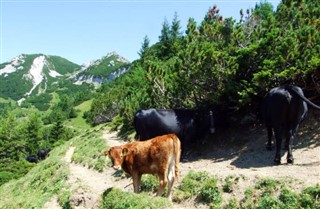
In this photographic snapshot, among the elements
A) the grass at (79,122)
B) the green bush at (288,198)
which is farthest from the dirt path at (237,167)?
Result: the grass at (79,122)

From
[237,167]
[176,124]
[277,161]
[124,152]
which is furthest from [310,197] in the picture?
[176,124]

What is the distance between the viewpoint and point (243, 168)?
1168cm

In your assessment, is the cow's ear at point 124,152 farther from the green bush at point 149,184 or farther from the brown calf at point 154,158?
the green bush at point 149,184

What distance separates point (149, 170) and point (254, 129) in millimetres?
7800

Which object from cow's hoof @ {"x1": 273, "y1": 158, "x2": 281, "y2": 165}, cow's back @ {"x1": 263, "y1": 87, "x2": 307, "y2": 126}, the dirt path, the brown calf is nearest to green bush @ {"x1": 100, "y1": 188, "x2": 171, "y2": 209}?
the brown calf

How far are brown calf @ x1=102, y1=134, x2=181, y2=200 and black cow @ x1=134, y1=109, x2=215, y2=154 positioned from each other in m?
5.41

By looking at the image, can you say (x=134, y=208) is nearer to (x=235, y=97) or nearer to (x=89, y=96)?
(x=235, y=97)

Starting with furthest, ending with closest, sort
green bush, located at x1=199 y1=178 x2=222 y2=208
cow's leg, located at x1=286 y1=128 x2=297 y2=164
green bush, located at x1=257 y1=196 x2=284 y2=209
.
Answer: cow's leg, located at x1=286 y1=128 x2=297 y2=164 < green bush, located at x1=199 y1=178 x2=222 y2=208 < green bush, located at x1=257 y1=196 x2=284 y2=209

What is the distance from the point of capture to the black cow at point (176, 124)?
15.3 meters

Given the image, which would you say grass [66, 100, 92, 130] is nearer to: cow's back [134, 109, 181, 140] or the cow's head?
cow's back [134, 109, 181, 140]

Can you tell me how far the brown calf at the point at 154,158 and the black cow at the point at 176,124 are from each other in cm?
541

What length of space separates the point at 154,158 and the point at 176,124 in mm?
6049

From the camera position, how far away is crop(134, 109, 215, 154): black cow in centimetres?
1530

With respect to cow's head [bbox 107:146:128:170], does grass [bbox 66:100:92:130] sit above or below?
below
